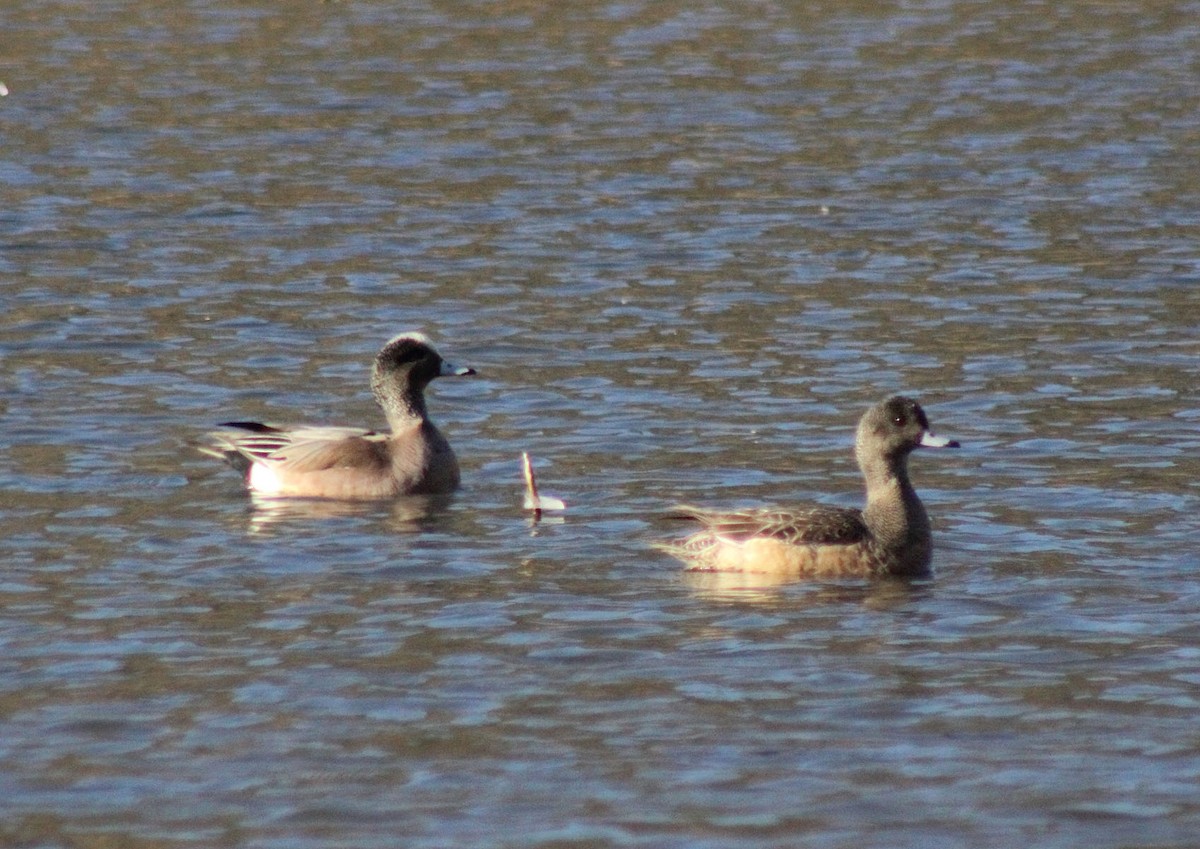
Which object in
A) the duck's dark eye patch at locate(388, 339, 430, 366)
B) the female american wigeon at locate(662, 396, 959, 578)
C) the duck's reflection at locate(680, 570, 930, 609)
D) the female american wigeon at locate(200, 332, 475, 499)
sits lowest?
the duck's reflection at locate(680, 570, 930, 609)

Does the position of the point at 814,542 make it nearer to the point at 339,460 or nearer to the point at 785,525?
the point at 785,525

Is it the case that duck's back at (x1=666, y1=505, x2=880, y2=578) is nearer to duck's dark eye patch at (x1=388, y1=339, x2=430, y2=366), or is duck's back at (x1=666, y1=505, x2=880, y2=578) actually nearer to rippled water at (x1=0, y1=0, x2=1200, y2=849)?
rippled water at (x1=0, y1=0, x2=1200, y2=849)

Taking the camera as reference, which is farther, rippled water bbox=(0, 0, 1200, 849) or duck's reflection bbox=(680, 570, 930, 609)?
duck's reflection bbox=(680, 570, 930, 609)

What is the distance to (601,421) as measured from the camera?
53.1 ft

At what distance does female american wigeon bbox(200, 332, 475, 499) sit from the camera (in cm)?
1483

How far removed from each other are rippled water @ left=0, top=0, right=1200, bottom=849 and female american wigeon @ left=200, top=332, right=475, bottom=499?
0.35 metres

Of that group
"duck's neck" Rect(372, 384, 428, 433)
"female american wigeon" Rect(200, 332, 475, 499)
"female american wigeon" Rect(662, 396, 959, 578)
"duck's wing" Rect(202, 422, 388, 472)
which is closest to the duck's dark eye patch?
"duck's neck" Rect(372, 384, 428, 433)

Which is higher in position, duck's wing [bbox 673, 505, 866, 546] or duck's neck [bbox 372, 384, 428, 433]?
duck's neck [bbox 372, 384, 428, 433]

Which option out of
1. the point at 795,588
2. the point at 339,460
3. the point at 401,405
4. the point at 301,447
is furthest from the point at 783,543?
the point at 401,405

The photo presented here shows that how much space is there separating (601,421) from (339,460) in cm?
196

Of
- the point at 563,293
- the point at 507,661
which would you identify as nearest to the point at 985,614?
the point at 507,661

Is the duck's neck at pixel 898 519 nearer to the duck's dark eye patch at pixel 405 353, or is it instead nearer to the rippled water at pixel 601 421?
the rippled water at pixel 601 421

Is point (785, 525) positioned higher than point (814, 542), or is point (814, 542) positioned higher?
point (785, 525)

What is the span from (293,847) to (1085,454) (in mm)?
7613
